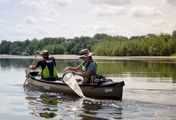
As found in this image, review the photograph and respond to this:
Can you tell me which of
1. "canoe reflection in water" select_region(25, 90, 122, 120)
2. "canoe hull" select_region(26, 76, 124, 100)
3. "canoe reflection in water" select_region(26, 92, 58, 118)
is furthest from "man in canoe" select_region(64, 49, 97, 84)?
"canoe reflection in water" select_region(26, 92, 58, 118)

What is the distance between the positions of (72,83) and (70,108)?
3.10 m

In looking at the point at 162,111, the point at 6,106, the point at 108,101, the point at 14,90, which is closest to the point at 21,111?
the point at 6,106

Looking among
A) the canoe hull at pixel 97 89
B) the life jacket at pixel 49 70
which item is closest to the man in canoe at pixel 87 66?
the canoe hull at pixel 97 89

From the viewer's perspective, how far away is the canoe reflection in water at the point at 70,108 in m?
14.2

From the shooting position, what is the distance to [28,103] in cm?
1747

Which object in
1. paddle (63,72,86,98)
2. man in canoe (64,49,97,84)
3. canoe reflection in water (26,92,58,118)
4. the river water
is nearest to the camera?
the river water

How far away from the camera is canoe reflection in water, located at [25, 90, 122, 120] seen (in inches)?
560

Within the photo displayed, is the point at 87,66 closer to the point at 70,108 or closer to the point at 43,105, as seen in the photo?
the point at 43,105

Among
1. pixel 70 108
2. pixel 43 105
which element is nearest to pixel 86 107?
pixel 70 108

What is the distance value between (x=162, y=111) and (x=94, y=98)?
4.13 metres

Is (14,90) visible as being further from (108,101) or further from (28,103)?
(108,101)

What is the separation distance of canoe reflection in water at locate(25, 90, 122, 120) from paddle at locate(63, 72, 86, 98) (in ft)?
1.13

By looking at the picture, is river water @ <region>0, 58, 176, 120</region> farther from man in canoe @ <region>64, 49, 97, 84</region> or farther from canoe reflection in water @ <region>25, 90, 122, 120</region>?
man in canoe @ <region>64, 49, 97, 84</region>

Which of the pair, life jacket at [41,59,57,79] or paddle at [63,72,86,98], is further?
life jacket at [41,59,57,79]
